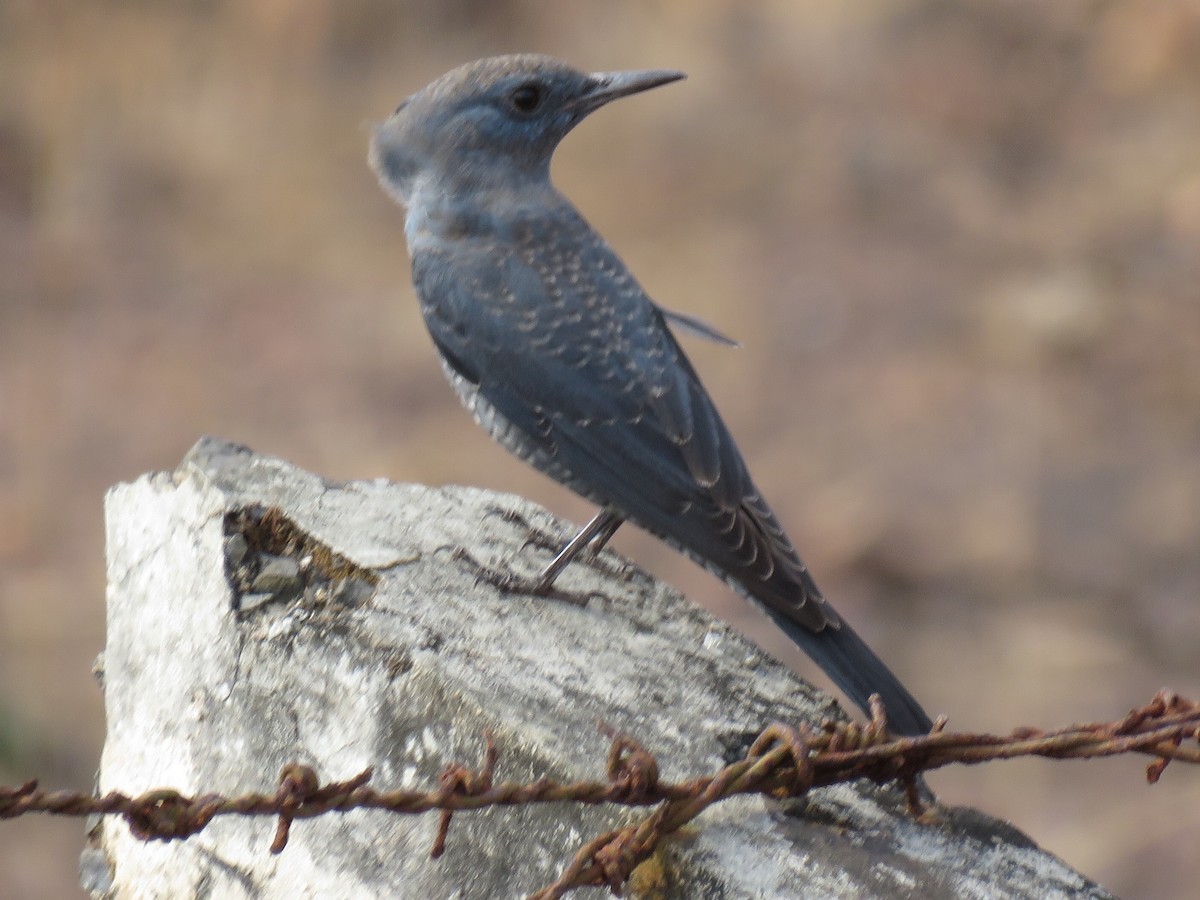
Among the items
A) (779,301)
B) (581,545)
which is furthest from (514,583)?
(779,301)

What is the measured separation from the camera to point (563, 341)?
355cm

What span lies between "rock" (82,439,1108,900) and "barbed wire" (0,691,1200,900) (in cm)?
10

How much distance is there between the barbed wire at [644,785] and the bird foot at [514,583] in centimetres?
75

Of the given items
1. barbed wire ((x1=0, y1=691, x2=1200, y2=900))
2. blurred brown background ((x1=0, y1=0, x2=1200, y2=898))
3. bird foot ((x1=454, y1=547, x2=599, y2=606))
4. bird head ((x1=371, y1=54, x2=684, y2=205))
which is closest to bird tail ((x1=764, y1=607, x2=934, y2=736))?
bird foot ((x1=454, y1=547, x2=599, y2=606))

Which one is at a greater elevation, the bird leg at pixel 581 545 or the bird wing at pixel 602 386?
the bird wing at pixel 602 386

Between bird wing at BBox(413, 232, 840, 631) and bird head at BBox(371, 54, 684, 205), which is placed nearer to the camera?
bird wing at BBox(413, 232, 840, 631)

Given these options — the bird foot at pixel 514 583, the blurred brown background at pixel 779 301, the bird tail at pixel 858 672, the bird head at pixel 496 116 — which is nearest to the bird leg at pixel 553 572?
the bird foot at pixel 514 583

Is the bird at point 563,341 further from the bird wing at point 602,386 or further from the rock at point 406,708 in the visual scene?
the rock at point 406,708

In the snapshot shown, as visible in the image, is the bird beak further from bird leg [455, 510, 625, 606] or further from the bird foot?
the bird foot

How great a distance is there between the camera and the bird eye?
3.86 m

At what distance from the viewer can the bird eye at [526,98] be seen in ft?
12.6

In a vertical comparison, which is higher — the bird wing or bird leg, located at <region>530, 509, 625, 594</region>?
the bird wing

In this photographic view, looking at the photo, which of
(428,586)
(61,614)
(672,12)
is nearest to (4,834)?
(61,614)

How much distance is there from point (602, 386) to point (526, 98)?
2.82 feet
